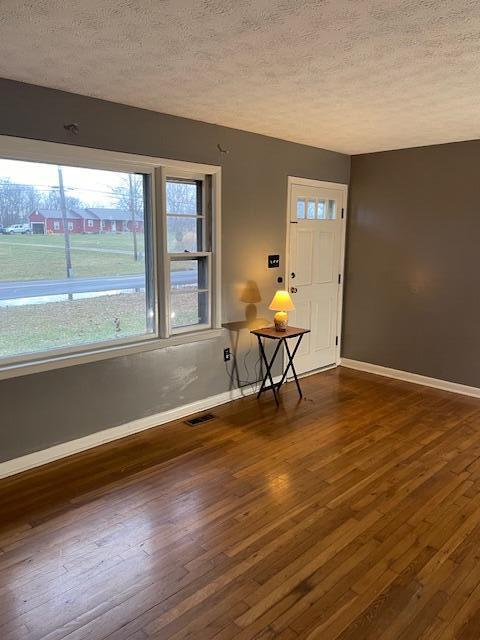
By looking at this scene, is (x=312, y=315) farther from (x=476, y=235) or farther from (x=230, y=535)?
(x=230, y=535)

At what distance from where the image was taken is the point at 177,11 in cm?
182

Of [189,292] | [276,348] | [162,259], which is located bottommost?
[276,348]

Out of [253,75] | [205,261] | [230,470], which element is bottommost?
[230,470]

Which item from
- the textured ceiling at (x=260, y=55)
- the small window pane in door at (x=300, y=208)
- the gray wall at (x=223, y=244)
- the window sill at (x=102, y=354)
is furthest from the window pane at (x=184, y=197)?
the small window pane in door at (x=300, y=208)

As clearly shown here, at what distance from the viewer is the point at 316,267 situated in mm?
5062

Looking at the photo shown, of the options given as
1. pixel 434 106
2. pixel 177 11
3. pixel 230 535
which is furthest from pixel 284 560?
pixel 434 106

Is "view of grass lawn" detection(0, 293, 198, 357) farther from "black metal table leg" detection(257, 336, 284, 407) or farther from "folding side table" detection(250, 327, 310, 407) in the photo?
"black metal table leg" detection(257, 336, 284, 407)

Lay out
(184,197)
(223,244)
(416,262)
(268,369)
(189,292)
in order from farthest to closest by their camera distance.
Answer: (416,262) < (268,369) < (223,244) < (189,292) < (184,197)

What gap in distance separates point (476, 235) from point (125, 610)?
4.17m

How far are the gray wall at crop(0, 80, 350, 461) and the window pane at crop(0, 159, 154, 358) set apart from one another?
0.75 ft

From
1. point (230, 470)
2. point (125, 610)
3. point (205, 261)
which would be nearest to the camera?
point (125, 610)

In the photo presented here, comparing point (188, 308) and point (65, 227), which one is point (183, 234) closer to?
point (188, 308)

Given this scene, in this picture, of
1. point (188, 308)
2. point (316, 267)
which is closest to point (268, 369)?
point (188, 308)

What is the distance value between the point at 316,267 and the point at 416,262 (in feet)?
3.40
